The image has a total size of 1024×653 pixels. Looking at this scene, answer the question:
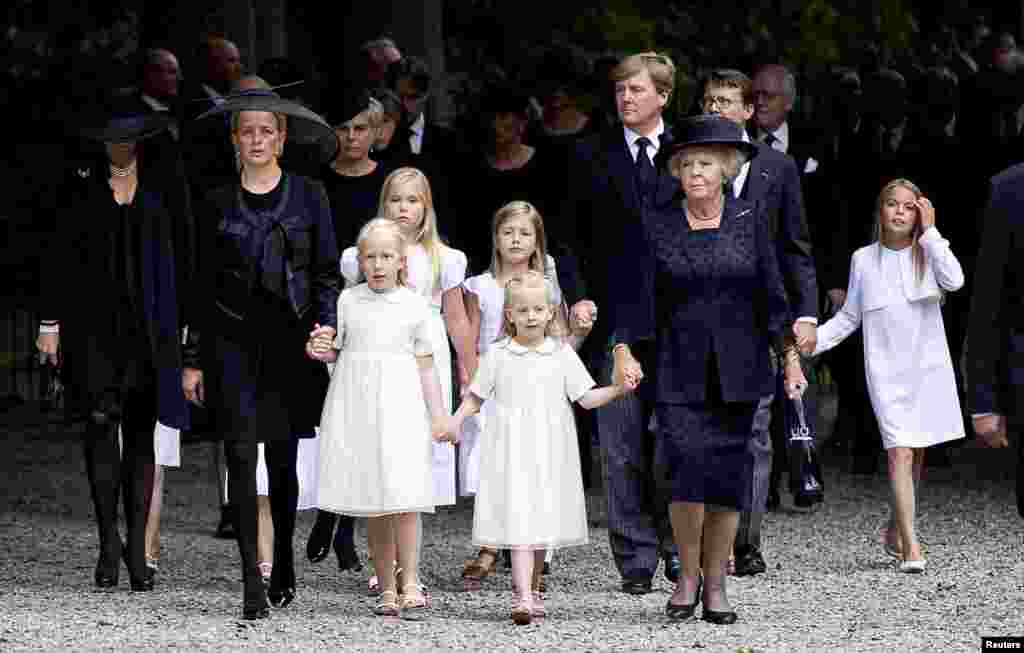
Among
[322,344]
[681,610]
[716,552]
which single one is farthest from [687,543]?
[322,344]

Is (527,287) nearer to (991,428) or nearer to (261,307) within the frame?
(261,307)

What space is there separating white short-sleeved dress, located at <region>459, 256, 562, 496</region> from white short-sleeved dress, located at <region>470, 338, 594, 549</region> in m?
1.15

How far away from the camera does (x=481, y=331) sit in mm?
10695

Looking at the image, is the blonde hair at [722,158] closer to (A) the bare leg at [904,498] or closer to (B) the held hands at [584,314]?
(B) the held hands at [584,314]

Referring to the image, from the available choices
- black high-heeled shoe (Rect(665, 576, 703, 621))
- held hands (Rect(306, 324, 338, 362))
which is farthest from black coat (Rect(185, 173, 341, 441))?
black high-heeled shoe (Rect(665, 576, 703, 621))

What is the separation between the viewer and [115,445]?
1034cm

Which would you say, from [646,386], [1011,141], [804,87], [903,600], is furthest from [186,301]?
[804,87]

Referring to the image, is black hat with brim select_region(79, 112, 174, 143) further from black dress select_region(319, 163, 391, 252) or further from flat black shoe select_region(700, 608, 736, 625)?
flat black shoe select_region(700, 608, 736, 625)

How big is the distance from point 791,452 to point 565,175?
5.91 ft

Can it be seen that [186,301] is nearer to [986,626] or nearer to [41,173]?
[986,626]

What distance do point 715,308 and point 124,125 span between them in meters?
2.74

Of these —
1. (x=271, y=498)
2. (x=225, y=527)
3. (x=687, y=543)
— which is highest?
(x=271, y=498)

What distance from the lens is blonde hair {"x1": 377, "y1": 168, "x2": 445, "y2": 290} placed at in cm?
1018

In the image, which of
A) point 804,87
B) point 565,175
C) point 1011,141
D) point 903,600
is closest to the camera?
point 903,600
